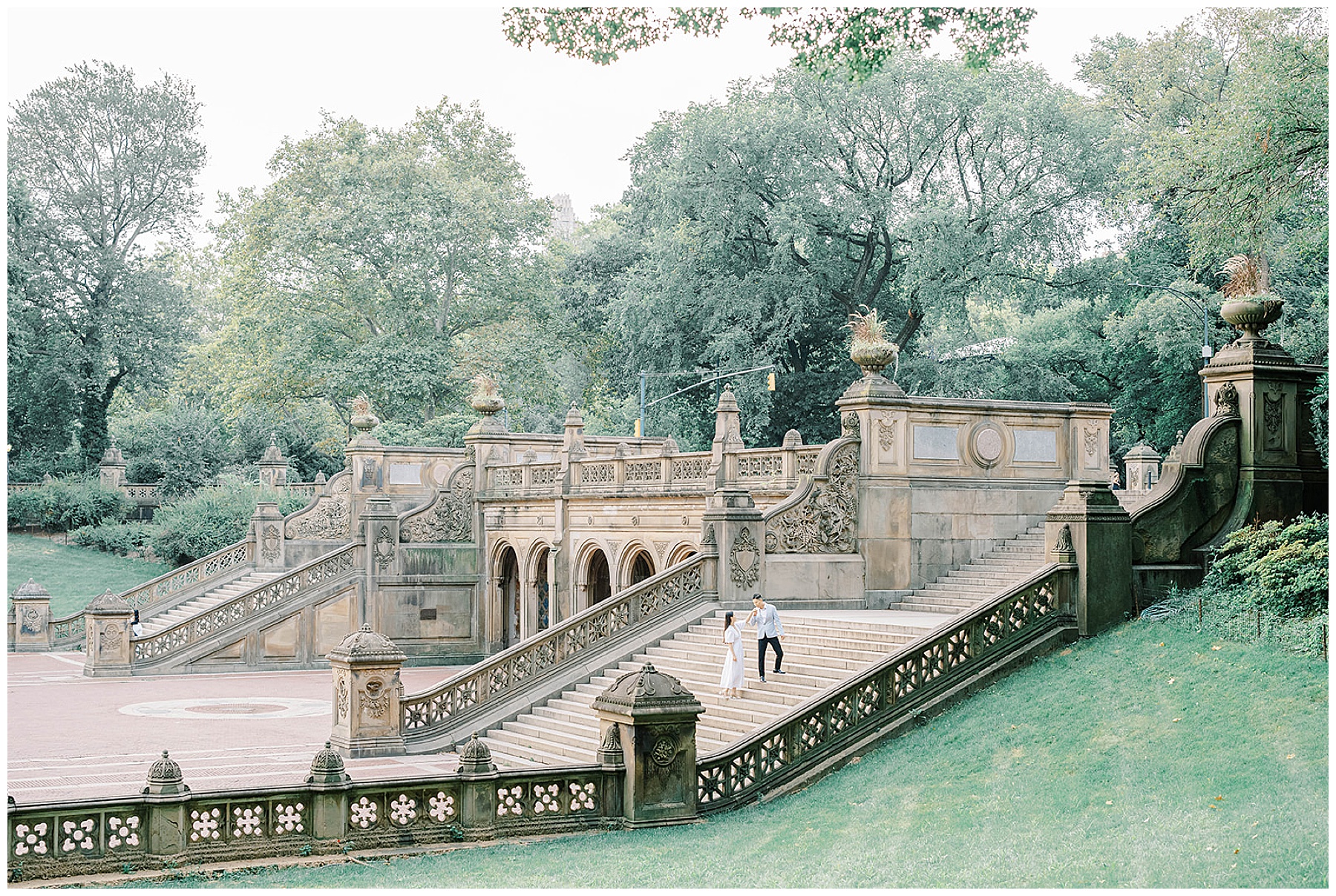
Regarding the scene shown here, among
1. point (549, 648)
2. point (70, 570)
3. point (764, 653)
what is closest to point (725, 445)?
point (549, 648)

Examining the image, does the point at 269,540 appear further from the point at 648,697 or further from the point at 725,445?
the point at 648,697

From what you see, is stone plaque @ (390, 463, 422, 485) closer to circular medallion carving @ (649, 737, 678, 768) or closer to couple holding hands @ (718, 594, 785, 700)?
couple holding hands @ (718, 594, 785, 700)

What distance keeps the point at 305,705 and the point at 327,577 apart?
346 inches

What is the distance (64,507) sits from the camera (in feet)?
179

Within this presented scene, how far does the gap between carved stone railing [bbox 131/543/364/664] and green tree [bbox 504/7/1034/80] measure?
20128mm

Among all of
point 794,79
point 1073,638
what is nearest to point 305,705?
point 1073,638

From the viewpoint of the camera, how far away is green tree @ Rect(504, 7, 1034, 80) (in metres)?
18.1

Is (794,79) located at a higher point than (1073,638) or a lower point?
higher

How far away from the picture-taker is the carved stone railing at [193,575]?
131ft

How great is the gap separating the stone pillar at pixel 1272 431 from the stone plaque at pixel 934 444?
5.41 metres

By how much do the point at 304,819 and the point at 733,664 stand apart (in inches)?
283

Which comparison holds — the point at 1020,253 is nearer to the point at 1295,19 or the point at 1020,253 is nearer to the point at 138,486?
the point at 1295,19

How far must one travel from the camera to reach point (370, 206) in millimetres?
A: 55281

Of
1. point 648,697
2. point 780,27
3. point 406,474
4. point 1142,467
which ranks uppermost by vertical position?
point 780,27
